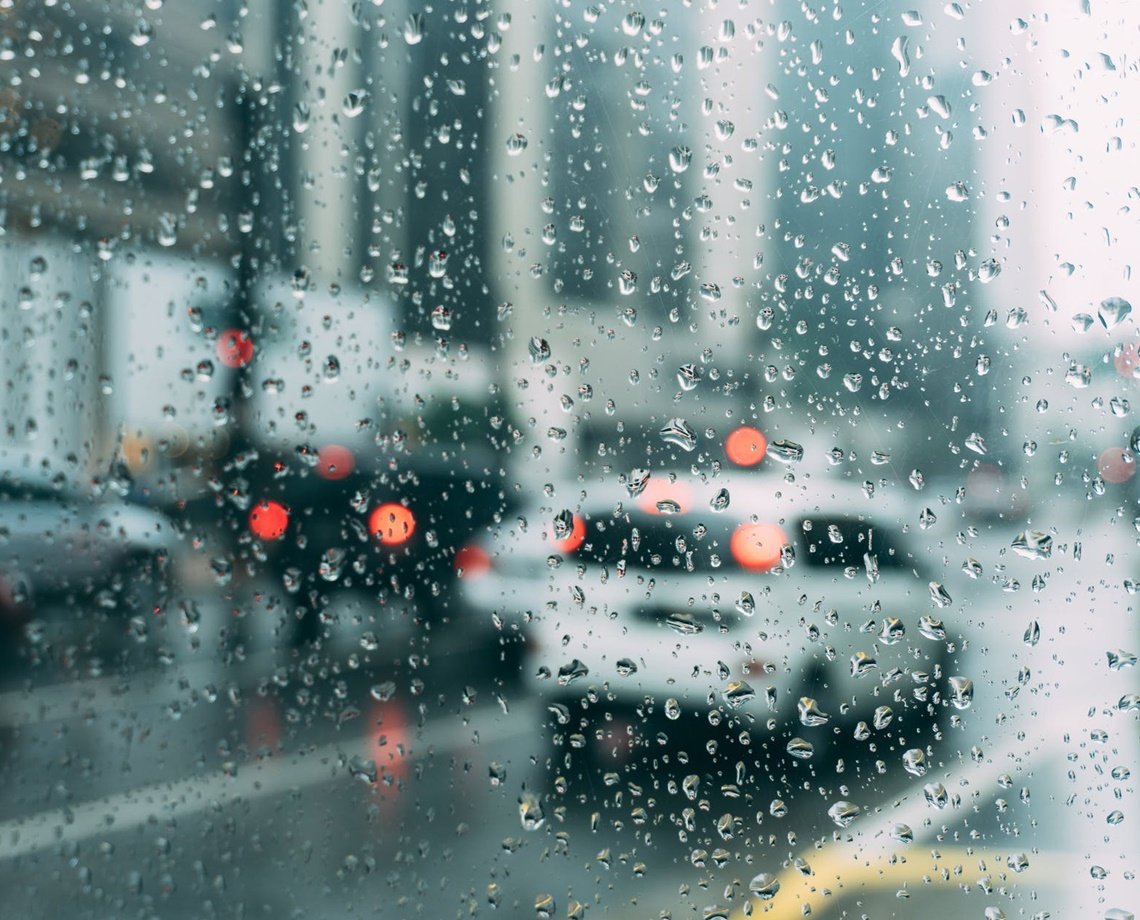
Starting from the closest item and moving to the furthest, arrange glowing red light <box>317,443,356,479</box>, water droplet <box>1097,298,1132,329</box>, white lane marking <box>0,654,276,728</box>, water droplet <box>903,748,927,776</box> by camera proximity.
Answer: white lane marking <box>0,654,276,728</box>
glowing red light <box>317,443,356,479</box>
water droplet <box>903,748,927,776</box>
water droplet <box>1097,298,1132,329</box>

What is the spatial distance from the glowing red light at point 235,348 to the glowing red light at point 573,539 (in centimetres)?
43

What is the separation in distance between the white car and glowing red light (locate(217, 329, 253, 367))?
360mm

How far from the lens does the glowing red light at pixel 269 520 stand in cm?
116

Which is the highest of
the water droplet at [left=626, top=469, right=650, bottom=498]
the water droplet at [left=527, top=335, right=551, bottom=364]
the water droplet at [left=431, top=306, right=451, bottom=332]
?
the water droplet at [left=431, top=306, right=451, bottom=332]

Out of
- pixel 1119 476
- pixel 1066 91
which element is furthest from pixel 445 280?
pixel 1119 476

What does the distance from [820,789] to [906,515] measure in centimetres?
39

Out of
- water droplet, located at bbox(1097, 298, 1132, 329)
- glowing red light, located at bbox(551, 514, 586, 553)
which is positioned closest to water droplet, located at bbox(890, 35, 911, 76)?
water droplet, located at bbox(1097, 298, 1132, 329)

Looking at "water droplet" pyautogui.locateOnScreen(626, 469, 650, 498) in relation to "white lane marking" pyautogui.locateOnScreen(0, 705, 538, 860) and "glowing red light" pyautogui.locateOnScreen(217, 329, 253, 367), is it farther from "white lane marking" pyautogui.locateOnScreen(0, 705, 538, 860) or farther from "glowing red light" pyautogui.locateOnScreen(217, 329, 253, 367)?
"glowing red light" pyautogui.locateOnScreen(217, 329, 253, 367)

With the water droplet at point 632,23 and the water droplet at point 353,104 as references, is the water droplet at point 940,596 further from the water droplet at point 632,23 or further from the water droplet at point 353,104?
the water droplet at point 353,104

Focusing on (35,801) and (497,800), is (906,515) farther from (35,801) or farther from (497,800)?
(35,801)

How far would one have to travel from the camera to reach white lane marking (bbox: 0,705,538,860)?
1.10 metres

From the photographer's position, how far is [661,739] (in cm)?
135

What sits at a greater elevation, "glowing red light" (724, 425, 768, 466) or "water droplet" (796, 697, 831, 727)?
"glowing red light" (724, 425, 768, 466)

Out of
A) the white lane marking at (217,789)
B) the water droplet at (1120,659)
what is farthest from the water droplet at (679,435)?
the water droplet at (1120,659)
